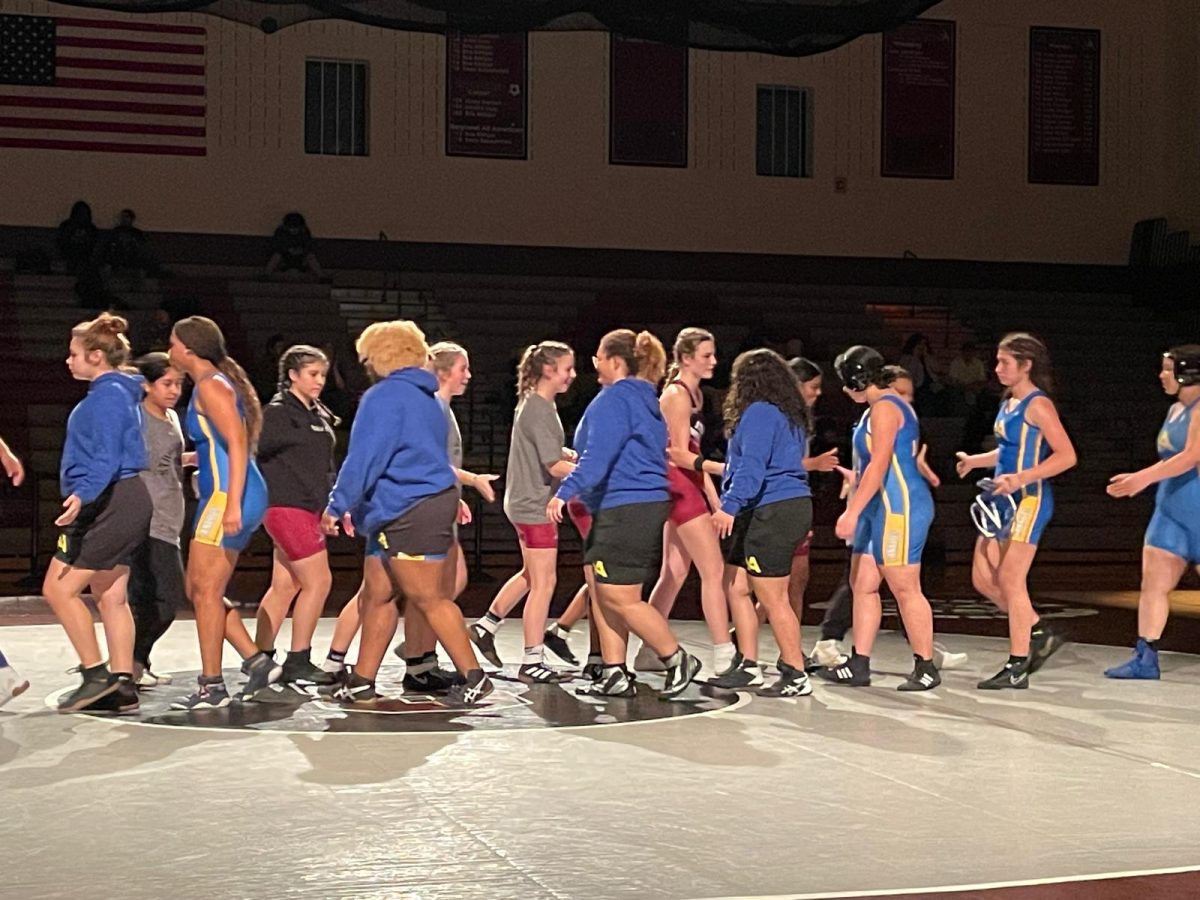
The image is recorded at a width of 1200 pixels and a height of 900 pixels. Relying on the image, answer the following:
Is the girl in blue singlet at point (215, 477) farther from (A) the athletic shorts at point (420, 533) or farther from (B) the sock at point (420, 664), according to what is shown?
(B) the sock at point (420, 664)

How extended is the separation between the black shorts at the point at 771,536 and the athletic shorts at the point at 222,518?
6.93ft

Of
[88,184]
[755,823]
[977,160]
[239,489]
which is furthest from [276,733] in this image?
[977,160]

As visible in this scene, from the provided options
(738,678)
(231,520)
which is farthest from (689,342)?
(231,520)

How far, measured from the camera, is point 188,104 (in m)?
22.5

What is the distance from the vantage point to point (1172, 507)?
884cm

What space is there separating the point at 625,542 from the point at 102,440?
2176 millimetres

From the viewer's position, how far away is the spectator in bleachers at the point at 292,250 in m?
21.9

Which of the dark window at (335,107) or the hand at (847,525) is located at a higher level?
the dark window at (335,107)

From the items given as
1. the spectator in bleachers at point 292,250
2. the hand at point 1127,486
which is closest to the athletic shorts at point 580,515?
the hand at point 1127,486

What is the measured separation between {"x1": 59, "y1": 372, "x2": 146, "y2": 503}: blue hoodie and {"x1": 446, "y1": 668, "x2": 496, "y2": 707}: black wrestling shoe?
163cm

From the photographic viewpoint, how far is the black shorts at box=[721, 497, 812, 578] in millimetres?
7766

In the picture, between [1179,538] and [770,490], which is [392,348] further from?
[1179,538]

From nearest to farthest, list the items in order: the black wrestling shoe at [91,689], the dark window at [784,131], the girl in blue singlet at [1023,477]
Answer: the black wrestling shoe at [91,689]
the girl in blue singlet at [1023,477]
the dark window at [784,131]

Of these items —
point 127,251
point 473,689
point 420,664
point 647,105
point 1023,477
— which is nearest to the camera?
point 473,689
